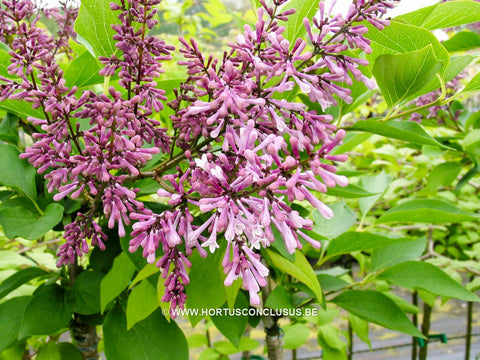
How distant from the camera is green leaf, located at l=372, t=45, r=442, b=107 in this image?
1.42ft

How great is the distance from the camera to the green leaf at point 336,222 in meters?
0.79

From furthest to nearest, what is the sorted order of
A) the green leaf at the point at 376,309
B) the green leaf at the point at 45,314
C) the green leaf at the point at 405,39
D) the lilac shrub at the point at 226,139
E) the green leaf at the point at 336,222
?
1. the green leaf at the point at 336,222
2. the green leaf at the point at 376,309
3. the green leaf at the point at 45,314
4. the green leaf at the point at 405,39
5. the lilac shrub at the point at 226,139

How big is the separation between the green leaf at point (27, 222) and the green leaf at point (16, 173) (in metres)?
0.05

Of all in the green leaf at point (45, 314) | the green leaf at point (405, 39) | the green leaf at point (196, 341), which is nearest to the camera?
the green leaf at point (405, 39)

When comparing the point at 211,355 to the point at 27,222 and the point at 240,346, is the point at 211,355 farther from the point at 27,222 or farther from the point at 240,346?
the point at 27,222

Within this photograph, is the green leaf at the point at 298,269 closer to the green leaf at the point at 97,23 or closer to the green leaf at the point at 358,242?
the green leaf at the point at 358,242

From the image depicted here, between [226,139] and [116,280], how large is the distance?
273 millimetres

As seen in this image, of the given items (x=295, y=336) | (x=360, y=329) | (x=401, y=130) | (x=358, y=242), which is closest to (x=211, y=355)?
(x=295, y=336)

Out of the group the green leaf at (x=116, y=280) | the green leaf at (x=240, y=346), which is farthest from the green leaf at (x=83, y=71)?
the green leaf at (x=240, y=346)

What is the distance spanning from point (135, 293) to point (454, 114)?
0.96 meters

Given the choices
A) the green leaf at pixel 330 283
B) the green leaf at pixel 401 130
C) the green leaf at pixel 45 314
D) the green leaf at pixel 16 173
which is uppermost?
the green leaf at pixel 401 130

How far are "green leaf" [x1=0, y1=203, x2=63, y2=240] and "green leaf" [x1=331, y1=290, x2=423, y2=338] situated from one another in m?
0.49

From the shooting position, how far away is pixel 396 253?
812 millimetres

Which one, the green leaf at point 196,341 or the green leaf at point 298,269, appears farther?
the green leaf at point 196,341
